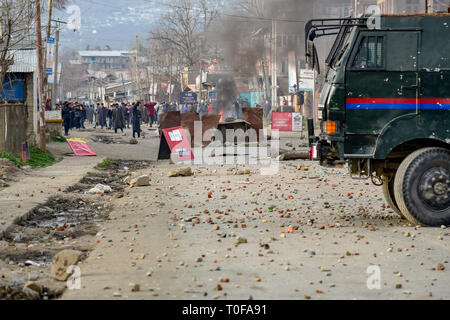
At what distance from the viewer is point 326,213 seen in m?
12.6

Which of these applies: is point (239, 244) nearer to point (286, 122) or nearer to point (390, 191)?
point (390, 191)

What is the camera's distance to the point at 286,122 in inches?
1560

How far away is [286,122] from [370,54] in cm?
2835

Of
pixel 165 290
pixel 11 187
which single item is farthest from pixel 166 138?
pixel 165 290

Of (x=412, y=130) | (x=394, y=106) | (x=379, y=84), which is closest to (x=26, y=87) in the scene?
(x=379, y=84)

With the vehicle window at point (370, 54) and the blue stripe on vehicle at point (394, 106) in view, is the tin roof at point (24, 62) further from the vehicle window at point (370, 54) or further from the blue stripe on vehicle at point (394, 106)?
the blue stripe on vehicle at point (394, 106)

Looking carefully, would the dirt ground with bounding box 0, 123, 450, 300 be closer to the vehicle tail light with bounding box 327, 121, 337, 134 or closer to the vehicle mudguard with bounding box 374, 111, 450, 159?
the vehicle mudguard with bounding box 374, 111, 450, 159

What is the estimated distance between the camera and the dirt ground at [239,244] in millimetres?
7266

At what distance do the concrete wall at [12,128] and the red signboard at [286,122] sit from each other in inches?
716

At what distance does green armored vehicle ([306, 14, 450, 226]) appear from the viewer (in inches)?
433

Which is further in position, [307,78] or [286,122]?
[286,122]

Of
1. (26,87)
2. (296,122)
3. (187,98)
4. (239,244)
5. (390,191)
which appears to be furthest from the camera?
(187,98)

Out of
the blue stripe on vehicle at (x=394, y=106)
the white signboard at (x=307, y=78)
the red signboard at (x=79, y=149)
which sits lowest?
the red signboard at (x=79, y=149)

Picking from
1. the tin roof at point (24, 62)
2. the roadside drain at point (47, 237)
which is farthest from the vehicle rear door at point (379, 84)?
the tin roof at point (24, 62)
